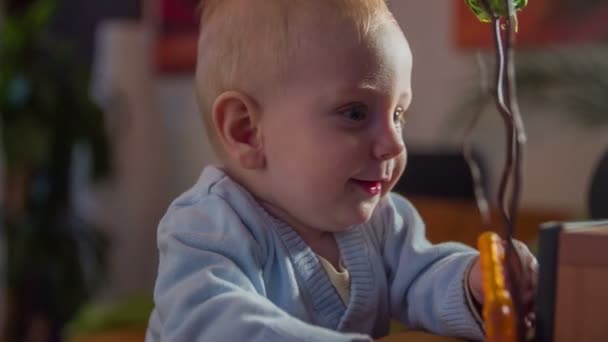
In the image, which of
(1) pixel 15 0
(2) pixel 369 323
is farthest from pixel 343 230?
(1) pixel 15 0

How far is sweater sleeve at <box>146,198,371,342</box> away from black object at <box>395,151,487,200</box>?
2.12 m

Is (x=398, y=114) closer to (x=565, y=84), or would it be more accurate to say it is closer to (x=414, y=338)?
(x=414, y=338)

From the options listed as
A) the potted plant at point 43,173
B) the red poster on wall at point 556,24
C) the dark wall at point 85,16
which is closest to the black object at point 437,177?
the red poster on wall at point 556,24

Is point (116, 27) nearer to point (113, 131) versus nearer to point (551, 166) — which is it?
point (113, 131)

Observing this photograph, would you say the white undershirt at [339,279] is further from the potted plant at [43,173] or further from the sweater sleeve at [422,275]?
the potted plant at [43,173]

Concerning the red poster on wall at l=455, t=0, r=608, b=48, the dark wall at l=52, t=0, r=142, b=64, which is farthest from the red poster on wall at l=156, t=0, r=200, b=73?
the red poster on wall at l=455, t=0, r=608, b=48

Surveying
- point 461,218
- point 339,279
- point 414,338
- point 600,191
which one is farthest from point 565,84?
point 414,338

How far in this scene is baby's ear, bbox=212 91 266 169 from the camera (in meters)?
0.81

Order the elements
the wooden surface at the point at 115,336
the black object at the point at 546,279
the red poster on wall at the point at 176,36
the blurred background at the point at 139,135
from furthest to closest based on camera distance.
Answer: the red poster on wall at the point at 176,36
the blurred background at the point at 139,135
the wooden surface at the point at 115,336
the black object at the point at 546,279

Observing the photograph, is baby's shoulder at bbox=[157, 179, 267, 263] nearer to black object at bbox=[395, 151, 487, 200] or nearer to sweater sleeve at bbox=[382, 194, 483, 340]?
sweater sleeve at bbox=[382, 194, 483, 340]

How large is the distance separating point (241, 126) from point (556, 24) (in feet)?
7.78

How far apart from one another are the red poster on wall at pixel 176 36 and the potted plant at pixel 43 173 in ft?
1.57

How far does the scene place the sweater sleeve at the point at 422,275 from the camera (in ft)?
2.59

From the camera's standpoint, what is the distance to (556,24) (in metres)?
3.01
